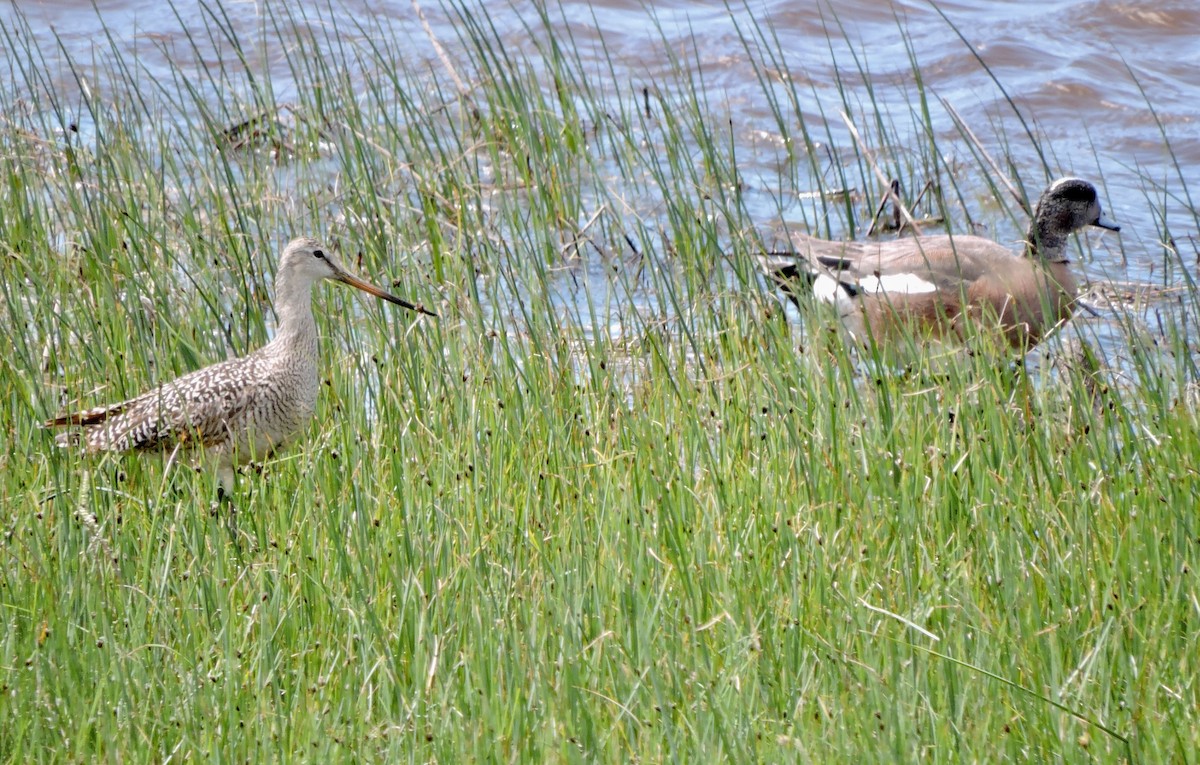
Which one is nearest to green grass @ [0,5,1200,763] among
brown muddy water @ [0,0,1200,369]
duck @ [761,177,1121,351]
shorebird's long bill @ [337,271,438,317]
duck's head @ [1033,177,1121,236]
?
shorebird's long bill @ [337,271,438,317]

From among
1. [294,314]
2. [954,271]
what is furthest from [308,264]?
[954,271]

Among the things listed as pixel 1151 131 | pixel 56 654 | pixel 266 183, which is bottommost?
pixel 1151 131

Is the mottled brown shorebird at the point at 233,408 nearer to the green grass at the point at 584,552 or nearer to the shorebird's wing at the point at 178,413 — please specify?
the shorebird's wing at the point at 178,413

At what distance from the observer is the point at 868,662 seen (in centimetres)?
289

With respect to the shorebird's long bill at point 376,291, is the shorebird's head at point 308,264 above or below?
above

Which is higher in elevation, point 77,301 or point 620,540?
point 77,301

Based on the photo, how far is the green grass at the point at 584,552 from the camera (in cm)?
279

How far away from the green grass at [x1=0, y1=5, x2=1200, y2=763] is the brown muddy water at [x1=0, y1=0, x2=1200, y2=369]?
339 cm

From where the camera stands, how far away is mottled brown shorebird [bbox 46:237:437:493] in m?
4.18

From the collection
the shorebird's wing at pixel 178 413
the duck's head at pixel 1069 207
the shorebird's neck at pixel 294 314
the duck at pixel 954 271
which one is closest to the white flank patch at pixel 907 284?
the duck at pixel 954 271

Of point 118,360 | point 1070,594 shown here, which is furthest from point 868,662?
point 118,360

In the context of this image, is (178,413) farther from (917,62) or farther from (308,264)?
(917,62)

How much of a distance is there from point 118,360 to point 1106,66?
7.79m

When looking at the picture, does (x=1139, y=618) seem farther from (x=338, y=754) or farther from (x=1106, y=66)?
(x=1106, y=66)
